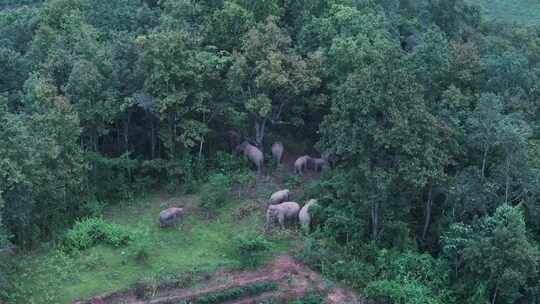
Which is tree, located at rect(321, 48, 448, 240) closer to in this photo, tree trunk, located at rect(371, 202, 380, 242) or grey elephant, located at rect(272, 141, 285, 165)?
tree trunk, located at rect(371, 202, 380, 242)

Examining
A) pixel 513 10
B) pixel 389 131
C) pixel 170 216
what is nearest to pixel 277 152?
pixel 170 216

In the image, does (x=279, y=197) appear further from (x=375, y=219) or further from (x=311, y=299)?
(x=311, y=299)

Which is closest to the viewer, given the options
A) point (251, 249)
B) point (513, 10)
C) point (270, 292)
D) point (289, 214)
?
point (270, 292)

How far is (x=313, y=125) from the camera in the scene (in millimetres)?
30672

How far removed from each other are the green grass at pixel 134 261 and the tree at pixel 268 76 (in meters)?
4.25

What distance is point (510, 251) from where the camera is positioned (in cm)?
2091

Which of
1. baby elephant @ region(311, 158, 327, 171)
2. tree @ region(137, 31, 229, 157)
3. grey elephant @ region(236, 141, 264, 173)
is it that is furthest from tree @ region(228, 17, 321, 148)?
baby elephant @ region(311, 158, 327, 171)

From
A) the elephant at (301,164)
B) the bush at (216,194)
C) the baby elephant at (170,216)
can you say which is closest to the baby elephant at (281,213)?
the bush at (216,194)

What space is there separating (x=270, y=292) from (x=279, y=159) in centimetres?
831

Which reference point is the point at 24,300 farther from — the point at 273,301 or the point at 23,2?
the point at 23,2

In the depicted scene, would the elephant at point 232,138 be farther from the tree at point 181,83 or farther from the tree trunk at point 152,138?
the tree trunk at point 152,138

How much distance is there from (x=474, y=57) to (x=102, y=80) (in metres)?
15.0

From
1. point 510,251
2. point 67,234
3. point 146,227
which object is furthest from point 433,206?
point 67,234

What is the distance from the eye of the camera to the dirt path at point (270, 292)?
2133cm
